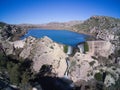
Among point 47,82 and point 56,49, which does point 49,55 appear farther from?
point 47,82

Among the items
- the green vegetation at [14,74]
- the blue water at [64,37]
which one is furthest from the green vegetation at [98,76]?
the blue water at [64,37]

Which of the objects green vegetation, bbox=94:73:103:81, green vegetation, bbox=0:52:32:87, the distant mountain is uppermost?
the distant mountain

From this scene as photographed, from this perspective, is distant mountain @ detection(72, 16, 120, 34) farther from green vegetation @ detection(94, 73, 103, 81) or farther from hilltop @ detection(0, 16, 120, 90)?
green vegetation @ detection(94, 73, 103, 81)

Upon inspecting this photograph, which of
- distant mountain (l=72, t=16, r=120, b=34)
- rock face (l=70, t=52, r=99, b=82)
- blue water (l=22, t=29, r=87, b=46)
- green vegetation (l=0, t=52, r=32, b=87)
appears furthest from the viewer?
distant mountain (l=72, t=16, r=120, b=34)

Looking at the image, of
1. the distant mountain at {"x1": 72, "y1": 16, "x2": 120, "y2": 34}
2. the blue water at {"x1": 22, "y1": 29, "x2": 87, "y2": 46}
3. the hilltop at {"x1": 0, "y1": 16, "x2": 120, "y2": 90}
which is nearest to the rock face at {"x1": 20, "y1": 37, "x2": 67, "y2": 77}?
the hilltop at {"x1": 0, "y1": 16, "x2": 120, "y2": 90}

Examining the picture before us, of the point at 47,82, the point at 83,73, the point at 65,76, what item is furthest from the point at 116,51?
the point at 47,82

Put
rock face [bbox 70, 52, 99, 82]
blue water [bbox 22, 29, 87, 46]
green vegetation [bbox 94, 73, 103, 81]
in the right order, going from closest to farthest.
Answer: green vegetation [bbox 94, 73, 103, 81] → rock face [bbox 70, 52, 99, 82] → blue water [bbox 22, 29, 87, 46]

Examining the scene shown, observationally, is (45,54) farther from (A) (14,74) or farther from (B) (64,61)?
(A) (14,74)

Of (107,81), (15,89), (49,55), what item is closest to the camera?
(15,89)

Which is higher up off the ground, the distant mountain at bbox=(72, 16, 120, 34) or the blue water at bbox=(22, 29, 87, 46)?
the distant mountain at bbox=(72, 16, 120, 34)
